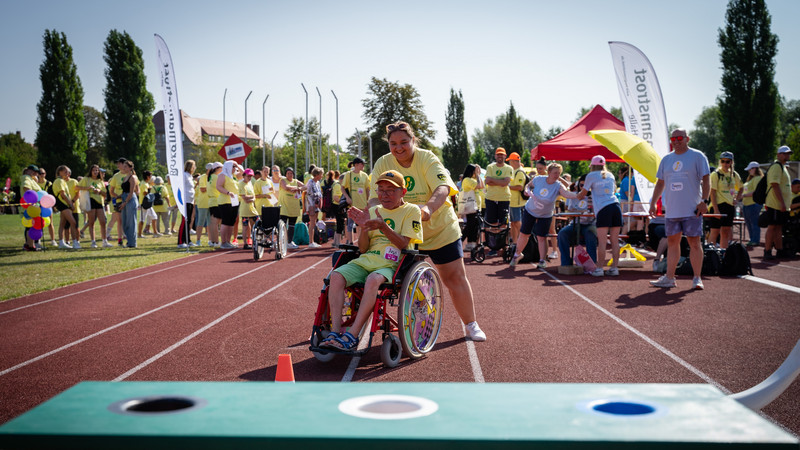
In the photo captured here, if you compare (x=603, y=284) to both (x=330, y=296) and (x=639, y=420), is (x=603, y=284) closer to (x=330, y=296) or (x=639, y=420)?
(x=330, y=296)

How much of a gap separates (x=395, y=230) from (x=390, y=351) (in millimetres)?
1017

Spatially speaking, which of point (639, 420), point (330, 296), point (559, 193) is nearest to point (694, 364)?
point (330, 296)

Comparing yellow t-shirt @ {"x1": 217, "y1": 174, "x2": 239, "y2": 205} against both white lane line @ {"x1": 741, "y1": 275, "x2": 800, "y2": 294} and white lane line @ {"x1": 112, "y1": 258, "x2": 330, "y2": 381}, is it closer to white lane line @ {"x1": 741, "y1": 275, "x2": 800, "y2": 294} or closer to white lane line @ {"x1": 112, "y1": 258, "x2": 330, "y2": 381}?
white lane line @ {"x1": 112, "y1": 258, "x2": 330, "y2": 381}

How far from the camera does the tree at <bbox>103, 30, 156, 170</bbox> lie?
53.0 metres

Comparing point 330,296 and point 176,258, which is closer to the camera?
point 330,296

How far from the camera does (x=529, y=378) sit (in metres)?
4.68

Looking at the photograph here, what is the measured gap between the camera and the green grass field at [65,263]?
10070 mm

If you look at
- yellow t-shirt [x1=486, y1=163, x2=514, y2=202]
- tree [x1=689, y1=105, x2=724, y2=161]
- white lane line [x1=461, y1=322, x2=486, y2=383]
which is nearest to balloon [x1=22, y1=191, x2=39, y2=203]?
yellow t-shirt [x1=486, y1=163, x2=514, y2=202]

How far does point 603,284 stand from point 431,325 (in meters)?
5.14

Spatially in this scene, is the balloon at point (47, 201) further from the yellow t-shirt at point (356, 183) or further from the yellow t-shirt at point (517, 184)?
the yellow t-shirt at point (517, 184)

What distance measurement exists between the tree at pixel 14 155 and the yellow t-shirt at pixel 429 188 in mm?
62689

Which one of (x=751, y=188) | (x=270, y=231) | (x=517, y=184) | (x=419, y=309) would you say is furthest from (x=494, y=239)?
(x=419, y=309)

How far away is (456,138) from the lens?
230 ft

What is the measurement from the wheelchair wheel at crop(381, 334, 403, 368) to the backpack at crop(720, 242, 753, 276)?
7.44 metres
